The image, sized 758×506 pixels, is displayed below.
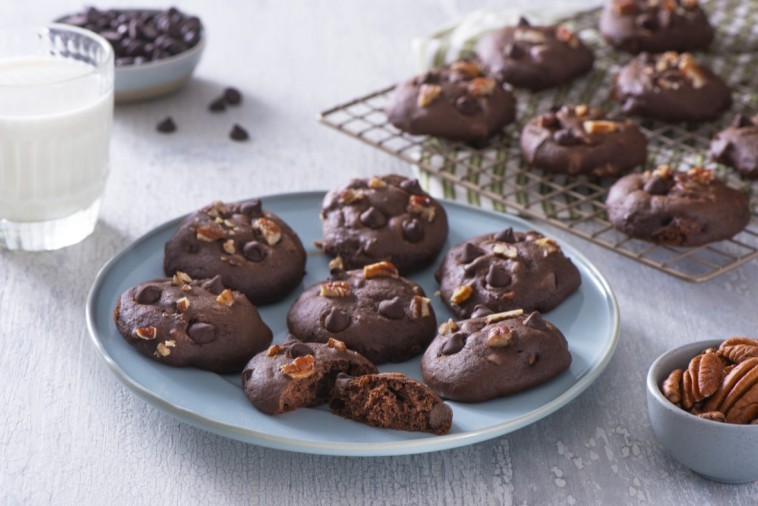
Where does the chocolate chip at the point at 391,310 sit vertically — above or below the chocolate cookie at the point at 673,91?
below

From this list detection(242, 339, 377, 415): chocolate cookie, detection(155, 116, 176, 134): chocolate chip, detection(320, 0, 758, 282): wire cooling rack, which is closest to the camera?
detection(242, 339, 377, 415): chocolate cookie

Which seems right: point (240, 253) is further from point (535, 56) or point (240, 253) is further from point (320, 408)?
point (535, 56)

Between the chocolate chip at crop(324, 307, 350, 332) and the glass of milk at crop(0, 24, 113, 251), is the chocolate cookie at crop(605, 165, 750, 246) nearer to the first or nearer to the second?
the chocolate chip at crop(324, 307, 350, 332)

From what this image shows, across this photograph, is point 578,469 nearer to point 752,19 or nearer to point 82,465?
point 82,465

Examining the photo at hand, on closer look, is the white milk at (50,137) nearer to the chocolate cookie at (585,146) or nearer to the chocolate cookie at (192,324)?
the chocolate cookie at (192,324)

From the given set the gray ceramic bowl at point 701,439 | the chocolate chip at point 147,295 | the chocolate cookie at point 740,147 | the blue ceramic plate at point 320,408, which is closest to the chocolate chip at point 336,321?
the blue ceramic plate at point 320,408

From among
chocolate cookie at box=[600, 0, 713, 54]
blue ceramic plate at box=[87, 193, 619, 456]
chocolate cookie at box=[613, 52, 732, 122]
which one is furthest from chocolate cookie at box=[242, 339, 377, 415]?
chocolate cookie at box=[600, 0, 713, 54]
